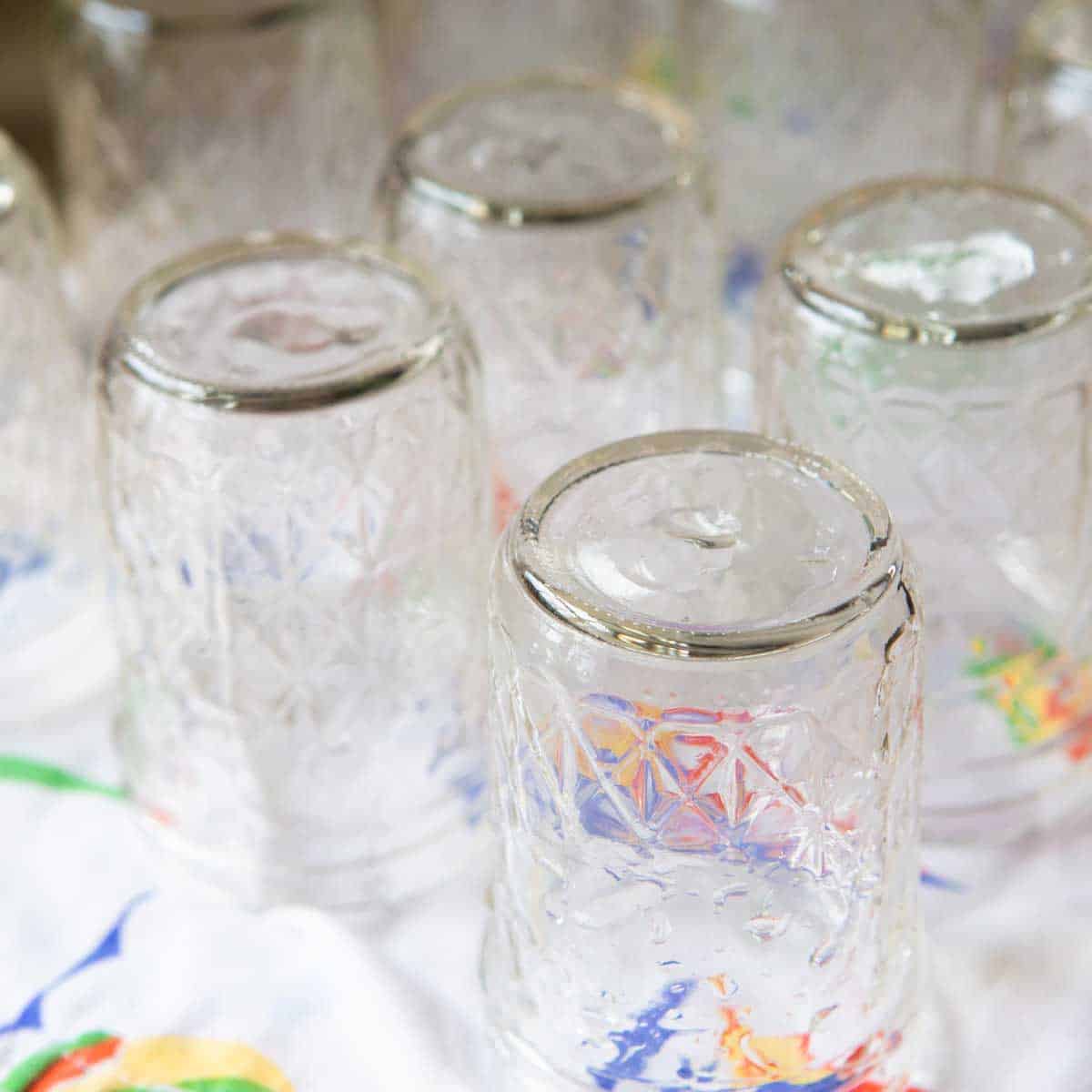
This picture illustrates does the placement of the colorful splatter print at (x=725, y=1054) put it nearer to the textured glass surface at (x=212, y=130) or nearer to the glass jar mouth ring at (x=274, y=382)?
the glass jar mouth ring at (x=274, y=382)

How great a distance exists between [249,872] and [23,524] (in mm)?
208

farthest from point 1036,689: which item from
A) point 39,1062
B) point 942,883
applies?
point 39,1062

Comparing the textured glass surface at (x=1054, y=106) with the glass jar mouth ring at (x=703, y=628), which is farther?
the textured glass surface at (x=1054, y=106)

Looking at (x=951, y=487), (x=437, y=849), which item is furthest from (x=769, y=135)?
(x=437, y=849)

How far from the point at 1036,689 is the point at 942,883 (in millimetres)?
87

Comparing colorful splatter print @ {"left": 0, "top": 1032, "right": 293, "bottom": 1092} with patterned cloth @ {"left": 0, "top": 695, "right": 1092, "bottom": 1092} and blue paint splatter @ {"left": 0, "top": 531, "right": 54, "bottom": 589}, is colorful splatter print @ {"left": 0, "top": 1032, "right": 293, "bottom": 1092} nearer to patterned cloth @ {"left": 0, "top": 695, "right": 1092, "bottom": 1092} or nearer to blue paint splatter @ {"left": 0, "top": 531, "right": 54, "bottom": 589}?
patterned cloth @ {"left": 0, "top": 695, "right": 1092, "bottom": 1092}

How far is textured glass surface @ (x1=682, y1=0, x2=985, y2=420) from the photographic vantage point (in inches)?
35.6

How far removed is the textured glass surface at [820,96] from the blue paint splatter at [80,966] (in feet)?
A: 1.36

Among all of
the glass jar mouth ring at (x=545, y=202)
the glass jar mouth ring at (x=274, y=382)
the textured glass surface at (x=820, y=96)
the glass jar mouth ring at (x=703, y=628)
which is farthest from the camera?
the textured glass surface at (x=820, y=96)

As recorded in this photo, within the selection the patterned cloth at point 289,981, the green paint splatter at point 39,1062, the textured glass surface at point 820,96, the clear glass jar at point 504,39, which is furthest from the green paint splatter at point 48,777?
the clear glass jar at point 504,39

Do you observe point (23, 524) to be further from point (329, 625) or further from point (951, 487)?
point (951, 487)

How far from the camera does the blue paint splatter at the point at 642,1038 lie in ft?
1.69

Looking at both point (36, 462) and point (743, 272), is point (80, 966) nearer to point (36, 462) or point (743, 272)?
point (36, 462)

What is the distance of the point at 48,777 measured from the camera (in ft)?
2.27
